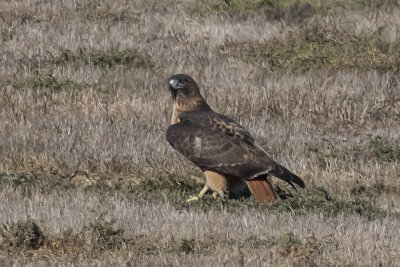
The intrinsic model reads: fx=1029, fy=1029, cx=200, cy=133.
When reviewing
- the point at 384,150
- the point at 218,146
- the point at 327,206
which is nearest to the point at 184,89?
the point at 218,146

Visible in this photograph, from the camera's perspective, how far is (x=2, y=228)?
24.8ft

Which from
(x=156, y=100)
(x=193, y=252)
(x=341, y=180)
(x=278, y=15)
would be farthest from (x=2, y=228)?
(x=278, y=15)

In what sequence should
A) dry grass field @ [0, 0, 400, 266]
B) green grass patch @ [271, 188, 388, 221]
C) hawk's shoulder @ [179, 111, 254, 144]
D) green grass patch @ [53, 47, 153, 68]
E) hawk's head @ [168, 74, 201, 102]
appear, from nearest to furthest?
1. dry grass field @ [0, 0, 400, 266]
2. green grass patch @ [271, 188, 388, 221]
3. hawk's shoulder @ [179, 111, 254, 144]
4. hawk's head @ [168, 74, 201, 102]
5. green grass patch @ [53, 47, 153, 68]

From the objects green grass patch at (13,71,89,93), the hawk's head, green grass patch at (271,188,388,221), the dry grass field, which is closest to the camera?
the dry grass field

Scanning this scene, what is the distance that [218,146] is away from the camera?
9.54 m

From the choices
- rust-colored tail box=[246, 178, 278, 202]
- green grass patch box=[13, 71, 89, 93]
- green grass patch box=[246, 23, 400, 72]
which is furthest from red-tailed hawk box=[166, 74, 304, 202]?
green grass patch box=[246, 23, 400, 72]

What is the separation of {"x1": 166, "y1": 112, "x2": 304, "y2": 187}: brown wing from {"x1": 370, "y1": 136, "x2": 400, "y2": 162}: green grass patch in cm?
214

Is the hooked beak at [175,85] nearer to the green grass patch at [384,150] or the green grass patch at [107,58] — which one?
the green grass patch at [384,150]

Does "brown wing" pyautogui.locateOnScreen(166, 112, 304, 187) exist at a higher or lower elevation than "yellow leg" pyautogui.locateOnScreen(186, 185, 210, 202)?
higher

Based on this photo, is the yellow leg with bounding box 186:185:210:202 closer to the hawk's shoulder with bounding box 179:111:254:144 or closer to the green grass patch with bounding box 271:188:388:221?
the hawk's shoulder with bounding box 179:111:254:144

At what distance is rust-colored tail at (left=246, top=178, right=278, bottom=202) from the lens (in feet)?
30.5

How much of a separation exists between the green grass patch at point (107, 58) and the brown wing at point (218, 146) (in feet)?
18.1

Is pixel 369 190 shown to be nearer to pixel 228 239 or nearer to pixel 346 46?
pixel 228 239

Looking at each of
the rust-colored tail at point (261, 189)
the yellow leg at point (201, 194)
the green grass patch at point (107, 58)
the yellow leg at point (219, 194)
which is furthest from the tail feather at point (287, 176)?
the green grass patch at point (107, 58)
